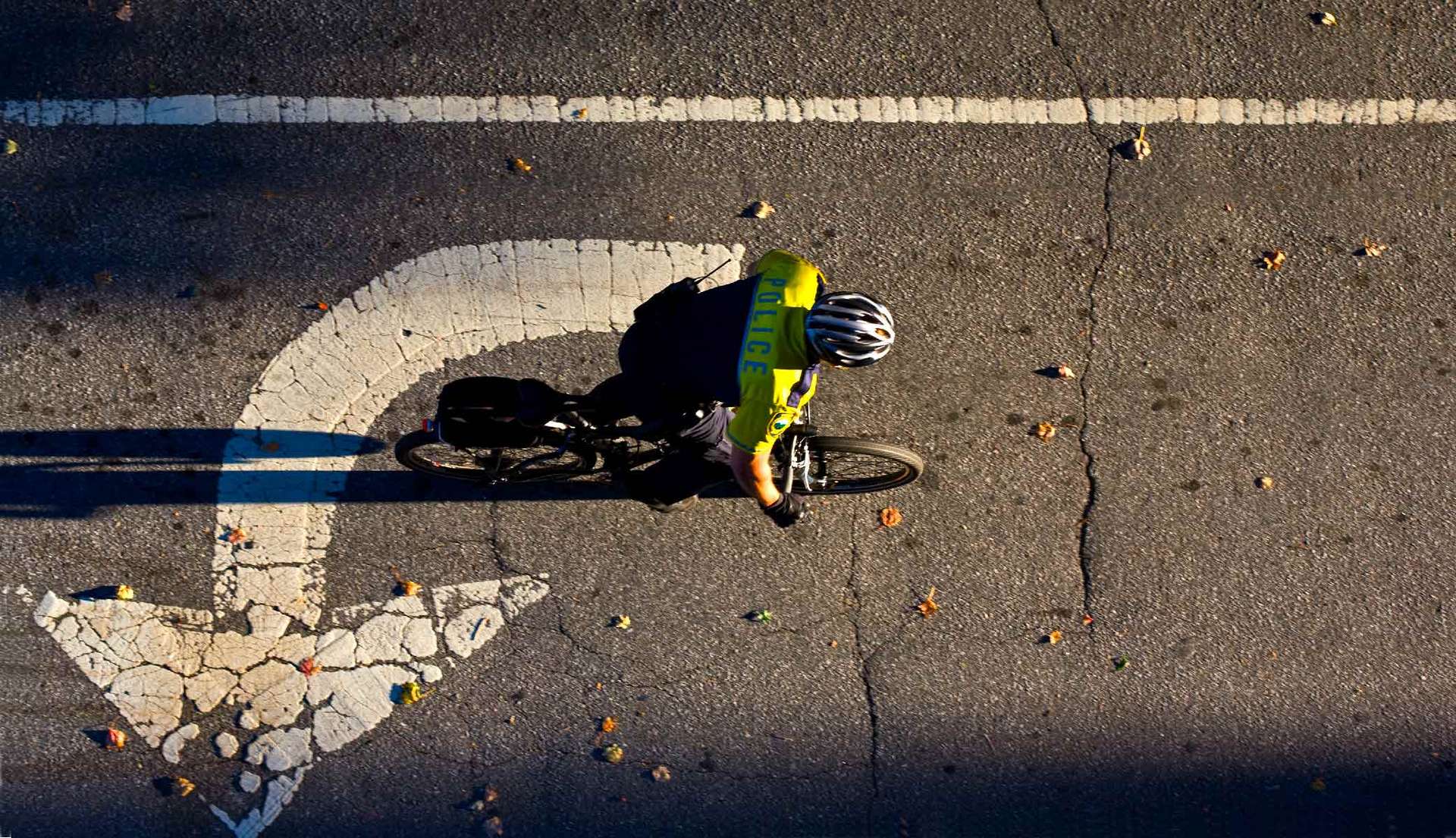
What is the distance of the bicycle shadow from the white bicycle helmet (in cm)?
199

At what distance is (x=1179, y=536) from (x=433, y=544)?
4.08m

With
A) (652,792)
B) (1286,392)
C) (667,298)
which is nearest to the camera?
(667,298)

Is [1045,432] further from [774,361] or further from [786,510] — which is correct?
[774,361]

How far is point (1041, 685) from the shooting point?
219 inches

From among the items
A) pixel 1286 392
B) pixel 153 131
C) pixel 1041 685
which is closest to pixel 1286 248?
pixel 1286 392

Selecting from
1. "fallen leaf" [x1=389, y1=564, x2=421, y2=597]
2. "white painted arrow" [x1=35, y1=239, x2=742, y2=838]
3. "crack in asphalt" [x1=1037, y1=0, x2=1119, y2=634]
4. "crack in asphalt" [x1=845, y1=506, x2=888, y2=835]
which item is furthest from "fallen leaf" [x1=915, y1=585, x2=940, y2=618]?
"fallen leaf" [x1=389, y1=564, x2=421, y2=597]

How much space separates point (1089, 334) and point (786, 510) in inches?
88.8

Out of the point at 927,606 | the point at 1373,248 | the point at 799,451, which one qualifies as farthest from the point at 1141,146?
the point at 927,606

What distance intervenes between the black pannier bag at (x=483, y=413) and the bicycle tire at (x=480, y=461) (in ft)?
0.77

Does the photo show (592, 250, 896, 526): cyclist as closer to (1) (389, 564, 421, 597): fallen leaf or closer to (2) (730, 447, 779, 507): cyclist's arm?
(2) (730, 447, 779, 507): cyclist's arm

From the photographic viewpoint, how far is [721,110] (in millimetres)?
5910

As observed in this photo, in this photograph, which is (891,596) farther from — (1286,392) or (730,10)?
A: (730,10)

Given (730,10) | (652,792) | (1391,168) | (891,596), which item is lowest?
(652,792)

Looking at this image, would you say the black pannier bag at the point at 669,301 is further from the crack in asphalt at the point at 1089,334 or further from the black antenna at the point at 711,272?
the crack in asphalt at the point at 1089,334
